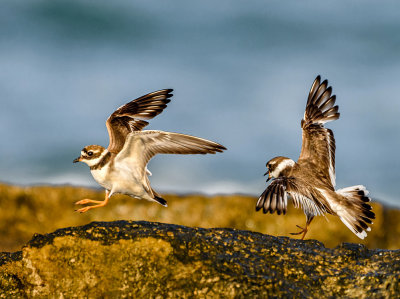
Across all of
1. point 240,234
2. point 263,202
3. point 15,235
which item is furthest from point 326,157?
point 15,235

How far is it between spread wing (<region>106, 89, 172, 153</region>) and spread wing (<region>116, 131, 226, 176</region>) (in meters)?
0.35

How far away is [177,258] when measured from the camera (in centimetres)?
376

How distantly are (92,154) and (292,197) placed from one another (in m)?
2.28

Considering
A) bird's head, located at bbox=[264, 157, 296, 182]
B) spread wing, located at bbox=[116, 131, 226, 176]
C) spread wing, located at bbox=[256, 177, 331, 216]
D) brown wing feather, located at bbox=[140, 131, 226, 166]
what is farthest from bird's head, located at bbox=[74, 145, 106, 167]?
bird's head, located at bbox=[264, 157, 296, 182]

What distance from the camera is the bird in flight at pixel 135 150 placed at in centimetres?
509

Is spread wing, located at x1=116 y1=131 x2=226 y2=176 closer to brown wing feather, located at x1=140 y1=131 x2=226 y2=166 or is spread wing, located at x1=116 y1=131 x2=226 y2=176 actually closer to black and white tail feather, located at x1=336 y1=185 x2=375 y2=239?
brown wing feather, located at x1=140 y1=131 x2=226 y2=166

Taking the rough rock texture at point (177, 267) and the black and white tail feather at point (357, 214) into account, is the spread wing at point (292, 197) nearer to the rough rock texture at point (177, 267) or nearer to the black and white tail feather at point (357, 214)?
the black and white tail feather at point (357, 214)

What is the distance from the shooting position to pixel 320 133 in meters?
7.00

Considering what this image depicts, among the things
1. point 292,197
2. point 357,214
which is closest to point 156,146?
point 292,197

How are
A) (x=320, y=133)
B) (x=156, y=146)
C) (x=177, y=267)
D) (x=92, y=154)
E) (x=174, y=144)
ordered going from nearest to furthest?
(x=177, y=267), (x=174, y=144), (x=156, y=146), (x=92, y=154), (x=320, y=133)

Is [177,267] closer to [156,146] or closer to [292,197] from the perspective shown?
[156,146]

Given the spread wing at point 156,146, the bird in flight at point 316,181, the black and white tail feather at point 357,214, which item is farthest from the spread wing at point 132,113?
the black and white tail feather at point 357,214

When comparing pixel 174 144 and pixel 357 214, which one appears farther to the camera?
pixel 357 214

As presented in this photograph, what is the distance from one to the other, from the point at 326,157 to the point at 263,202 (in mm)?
2226
